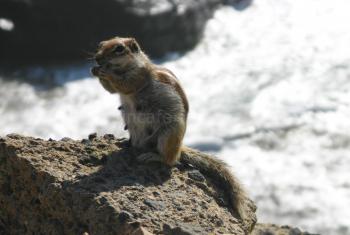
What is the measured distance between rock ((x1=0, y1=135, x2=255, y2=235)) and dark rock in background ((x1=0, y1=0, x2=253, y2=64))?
1100cm

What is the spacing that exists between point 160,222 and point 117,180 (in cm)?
60

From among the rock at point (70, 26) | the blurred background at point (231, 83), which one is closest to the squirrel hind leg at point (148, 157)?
the blurred background at point (231, 83)

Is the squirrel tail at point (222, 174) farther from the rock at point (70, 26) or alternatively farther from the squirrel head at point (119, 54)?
the rock at point (70, 26)

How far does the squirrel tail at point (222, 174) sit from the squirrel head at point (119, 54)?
803 mm

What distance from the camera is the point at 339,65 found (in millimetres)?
17062

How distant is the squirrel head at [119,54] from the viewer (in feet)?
18.6

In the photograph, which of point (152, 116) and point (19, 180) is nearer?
point (19, 180)

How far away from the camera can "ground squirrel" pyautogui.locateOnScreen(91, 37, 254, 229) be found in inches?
225

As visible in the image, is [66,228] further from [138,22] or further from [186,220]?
[138,22]

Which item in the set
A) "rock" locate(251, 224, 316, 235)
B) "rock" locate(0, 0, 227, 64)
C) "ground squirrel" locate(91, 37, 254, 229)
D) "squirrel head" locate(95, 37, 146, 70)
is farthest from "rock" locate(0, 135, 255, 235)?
"rock" locate(0, 0, 227, 64)

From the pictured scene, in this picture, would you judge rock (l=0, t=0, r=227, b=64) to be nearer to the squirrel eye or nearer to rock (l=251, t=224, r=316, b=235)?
rock (l=251, t=224, r=316, b=235)

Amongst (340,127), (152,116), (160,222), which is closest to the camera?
(160,222)

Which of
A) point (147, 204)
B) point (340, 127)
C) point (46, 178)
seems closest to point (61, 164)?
point (46, 178)

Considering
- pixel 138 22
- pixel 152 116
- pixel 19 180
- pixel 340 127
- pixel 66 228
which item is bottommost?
pixel 66 228
